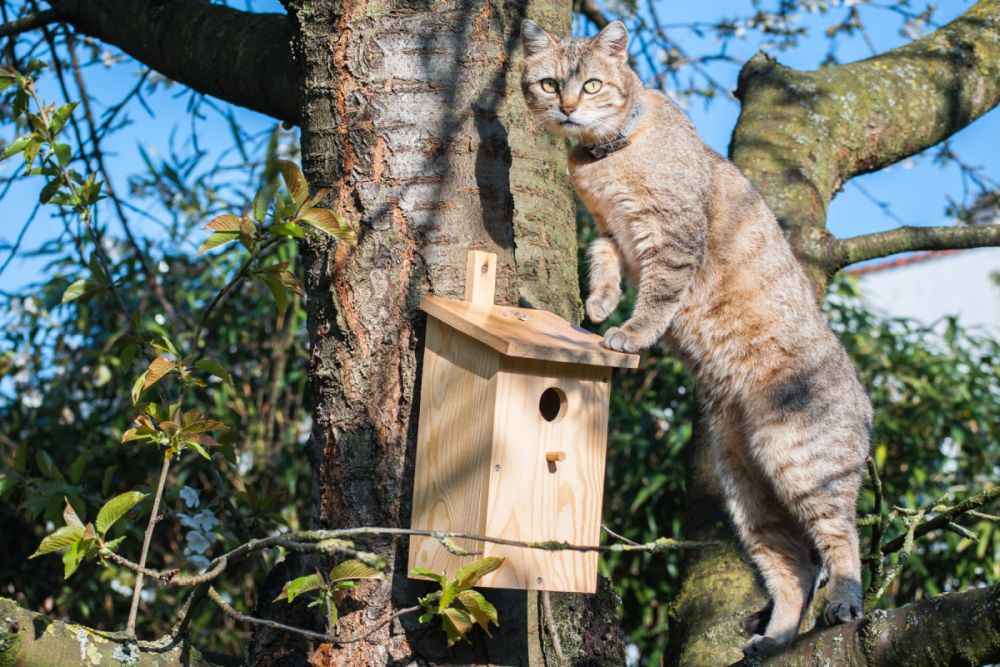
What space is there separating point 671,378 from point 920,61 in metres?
1.74

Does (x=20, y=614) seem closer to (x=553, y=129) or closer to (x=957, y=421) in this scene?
(x=553, y=129)

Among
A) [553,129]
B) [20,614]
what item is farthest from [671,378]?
[20,614]

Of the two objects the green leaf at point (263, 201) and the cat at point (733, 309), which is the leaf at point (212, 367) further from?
the cat at point (733, 309)

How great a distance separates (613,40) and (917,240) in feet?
3.53

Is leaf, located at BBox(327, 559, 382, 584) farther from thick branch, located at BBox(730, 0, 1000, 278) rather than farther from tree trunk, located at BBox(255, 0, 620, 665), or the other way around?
thick branch, located at BBox(730, 0, 1000, 278)

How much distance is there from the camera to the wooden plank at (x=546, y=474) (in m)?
1.88

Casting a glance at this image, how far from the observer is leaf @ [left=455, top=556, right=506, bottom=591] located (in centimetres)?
169

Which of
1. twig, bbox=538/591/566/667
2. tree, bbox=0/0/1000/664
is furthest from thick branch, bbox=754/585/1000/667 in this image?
twig, bbox=538/591/566/667

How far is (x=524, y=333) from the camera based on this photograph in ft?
6.23

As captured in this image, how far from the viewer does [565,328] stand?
6.78ft

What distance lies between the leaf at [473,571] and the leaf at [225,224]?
29.6 inches

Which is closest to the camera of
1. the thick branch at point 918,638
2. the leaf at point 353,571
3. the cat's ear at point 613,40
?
the thick branch at point 918,638

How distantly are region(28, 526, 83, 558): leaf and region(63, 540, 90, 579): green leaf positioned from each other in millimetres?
11

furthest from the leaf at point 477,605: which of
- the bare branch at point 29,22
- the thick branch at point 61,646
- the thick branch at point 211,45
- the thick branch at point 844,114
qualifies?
the bare branch at point 29,22
